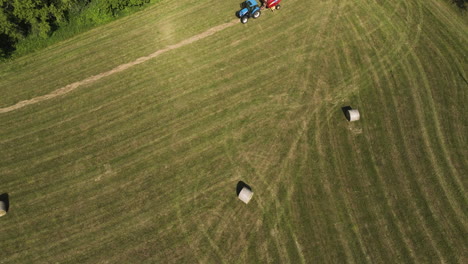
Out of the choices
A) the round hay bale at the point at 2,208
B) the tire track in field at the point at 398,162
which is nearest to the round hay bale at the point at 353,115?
the tire track in field at the point at 398,162

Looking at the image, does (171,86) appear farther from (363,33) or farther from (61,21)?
(363,33)

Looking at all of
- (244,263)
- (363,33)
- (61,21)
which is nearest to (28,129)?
(61,21)

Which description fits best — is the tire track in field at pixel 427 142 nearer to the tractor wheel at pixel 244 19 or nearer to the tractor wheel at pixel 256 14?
the tractor wheel at pixel 256 14

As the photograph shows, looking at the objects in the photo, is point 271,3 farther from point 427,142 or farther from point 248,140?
point 427,142

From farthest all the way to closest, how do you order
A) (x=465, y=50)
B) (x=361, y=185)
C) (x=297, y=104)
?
(x=465, y=50) < (x=297, y=104) < (x=361, y=185)

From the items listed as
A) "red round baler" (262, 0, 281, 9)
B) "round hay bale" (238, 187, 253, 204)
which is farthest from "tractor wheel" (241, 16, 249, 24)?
"round hay bale" (238, 187, 253, 204)

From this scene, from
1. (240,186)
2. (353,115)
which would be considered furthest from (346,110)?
(240,186)
